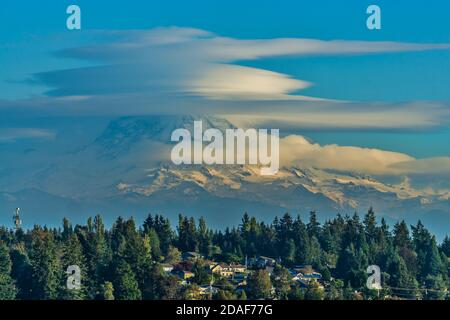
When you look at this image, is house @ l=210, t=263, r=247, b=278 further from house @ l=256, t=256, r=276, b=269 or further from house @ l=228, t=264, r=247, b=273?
house @ l=256, t=256, r=276, b=269

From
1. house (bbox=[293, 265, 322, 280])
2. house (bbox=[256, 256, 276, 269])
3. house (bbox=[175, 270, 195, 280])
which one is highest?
house (bbox=[175, 270, 195, 280])

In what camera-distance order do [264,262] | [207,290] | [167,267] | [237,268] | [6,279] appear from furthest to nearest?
[264,262] → [237,268] → [167,267] → [6,279] → [207,290]

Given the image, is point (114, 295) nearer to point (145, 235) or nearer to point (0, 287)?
point (0, 287)

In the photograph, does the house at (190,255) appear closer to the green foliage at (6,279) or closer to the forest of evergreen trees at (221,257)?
the forest of evergreen trees at (221,257)

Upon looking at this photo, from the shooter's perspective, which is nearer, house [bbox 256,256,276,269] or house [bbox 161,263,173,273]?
house [bbox 161,263,173,273]

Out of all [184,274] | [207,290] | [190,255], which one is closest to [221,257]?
[190,255]

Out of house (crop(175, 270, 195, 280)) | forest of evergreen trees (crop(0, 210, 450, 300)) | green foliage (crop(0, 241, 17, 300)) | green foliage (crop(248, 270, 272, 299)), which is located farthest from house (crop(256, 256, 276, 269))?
green foliage (crop(0, 241, 17, 300))

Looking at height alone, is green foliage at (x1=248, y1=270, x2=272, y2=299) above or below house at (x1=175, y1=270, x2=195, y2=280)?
above

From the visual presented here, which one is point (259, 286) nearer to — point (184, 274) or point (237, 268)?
point (184, 274)

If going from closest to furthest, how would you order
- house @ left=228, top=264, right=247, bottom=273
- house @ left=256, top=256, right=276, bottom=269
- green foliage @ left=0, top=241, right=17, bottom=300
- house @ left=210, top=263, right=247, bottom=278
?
1. green foliage @ left=0, top=241, right=17, bottom=300
2. house @ left=210, top=263, right=247, bottom=278
3. house @ left=228, top=264, right=247, bottom=273
4. house @ left=256, top=256, right=276, bottom=269
